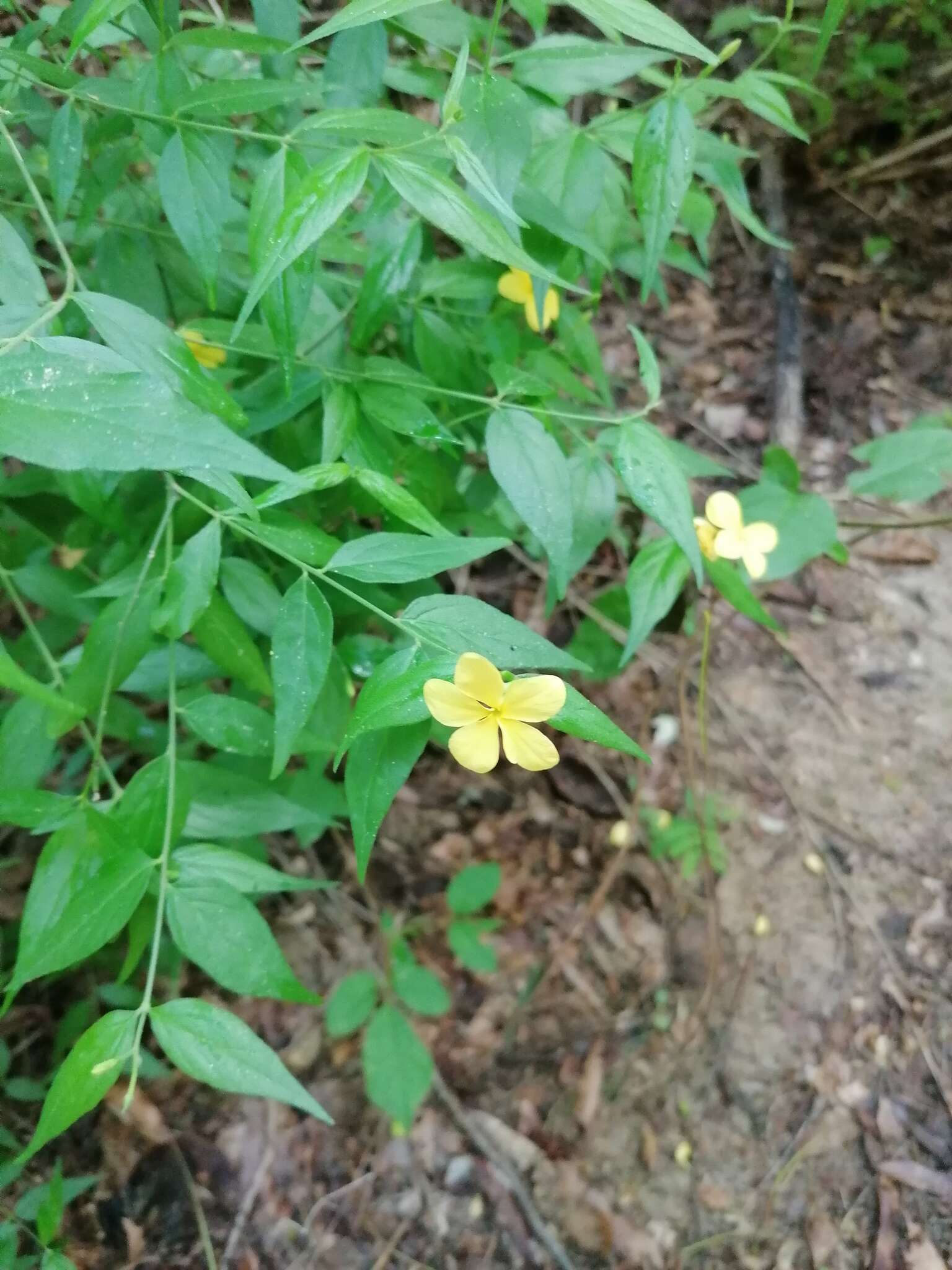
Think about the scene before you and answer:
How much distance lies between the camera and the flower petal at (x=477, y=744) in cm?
69

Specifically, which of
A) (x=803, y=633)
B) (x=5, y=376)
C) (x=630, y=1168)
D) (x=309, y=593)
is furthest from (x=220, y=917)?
(x=803, y=633)

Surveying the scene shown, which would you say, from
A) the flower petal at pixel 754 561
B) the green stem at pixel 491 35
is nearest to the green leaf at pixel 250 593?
the green stem at pixel 491 35

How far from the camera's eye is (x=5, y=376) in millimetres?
525

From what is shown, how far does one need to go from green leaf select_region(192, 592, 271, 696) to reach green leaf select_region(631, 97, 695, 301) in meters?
0.56

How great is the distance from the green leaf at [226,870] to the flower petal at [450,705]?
0.99 feet

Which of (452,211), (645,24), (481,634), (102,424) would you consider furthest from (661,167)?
(102,424)

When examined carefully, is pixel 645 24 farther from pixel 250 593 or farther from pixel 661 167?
pixel 250 593

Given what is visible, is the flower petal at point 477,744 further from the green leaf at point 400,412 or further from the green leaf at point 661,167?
the green leaf at point 661,167

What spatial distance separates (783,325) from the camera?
241 cm

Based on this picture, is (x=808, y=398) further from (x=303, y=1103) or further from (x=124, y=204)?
(x=303, y=1103)

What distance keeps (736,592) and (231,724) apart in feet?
2.20

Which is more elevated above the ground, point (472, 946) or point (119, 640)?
point (119, 640)

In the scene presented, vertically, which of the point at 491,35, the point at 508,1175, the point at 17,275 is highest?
the point at 491,35

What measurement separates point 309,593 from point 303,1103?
1.40 feet
